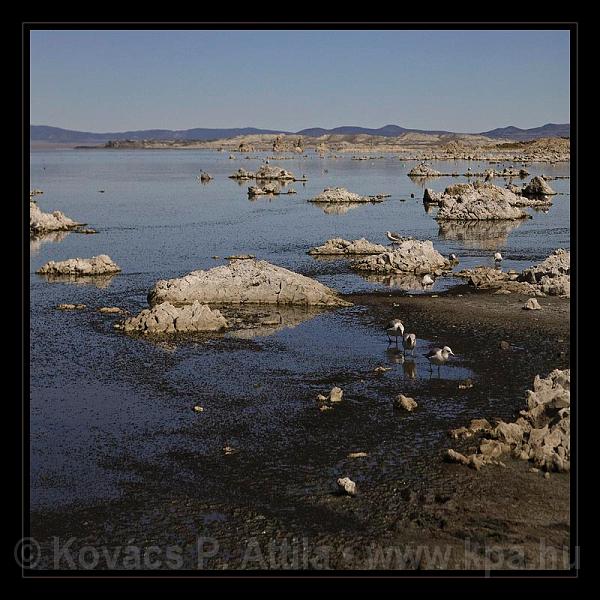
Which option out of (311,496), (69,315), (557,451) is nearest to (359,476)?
(311,496)

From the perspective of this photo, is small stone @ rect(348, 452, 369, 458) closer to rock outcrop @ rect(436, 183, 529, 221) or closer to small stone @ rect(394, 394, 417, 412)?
small stone @ rect(394, 394, 417, 412)

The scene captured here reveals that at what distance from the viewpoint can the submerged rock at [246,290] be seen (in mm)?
27312

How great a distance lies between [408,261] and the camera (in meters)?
33.5

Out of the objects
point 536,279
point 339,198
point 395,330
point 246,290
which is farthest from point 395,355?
point 339,198

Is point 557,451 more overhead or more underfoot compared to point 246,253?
more underfoot

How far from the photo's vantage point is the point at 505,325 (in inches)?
941

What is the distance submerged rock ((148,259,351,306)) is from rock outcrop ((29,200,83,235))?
22288 millimetres

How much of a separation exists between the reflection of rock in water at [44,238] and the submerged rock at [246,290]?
16.4 metres

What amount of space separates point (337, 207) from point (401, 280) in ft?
106

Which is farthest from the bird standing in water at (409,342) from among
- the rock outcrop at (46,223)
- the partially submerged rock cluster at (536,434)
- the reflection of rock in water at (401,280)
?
the rock outcrop at (46,223)

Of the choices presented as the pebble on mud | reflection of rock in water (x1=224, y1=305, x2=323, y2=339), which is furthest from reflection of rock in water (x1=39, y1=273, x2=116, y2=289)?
reflection of rock in water (x1=224, y1=305, x2=323, y2=339)

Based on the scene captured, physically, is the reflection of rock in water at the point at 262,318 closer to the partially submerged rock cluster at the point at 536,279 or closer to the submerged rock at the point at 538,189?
the partially submerged rock cluster at the point at 536,279

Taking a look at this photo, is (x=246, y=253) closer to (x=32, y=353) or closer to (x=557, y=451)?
(x=32, y=353)

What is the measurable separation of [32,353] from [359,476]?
11.7 m
